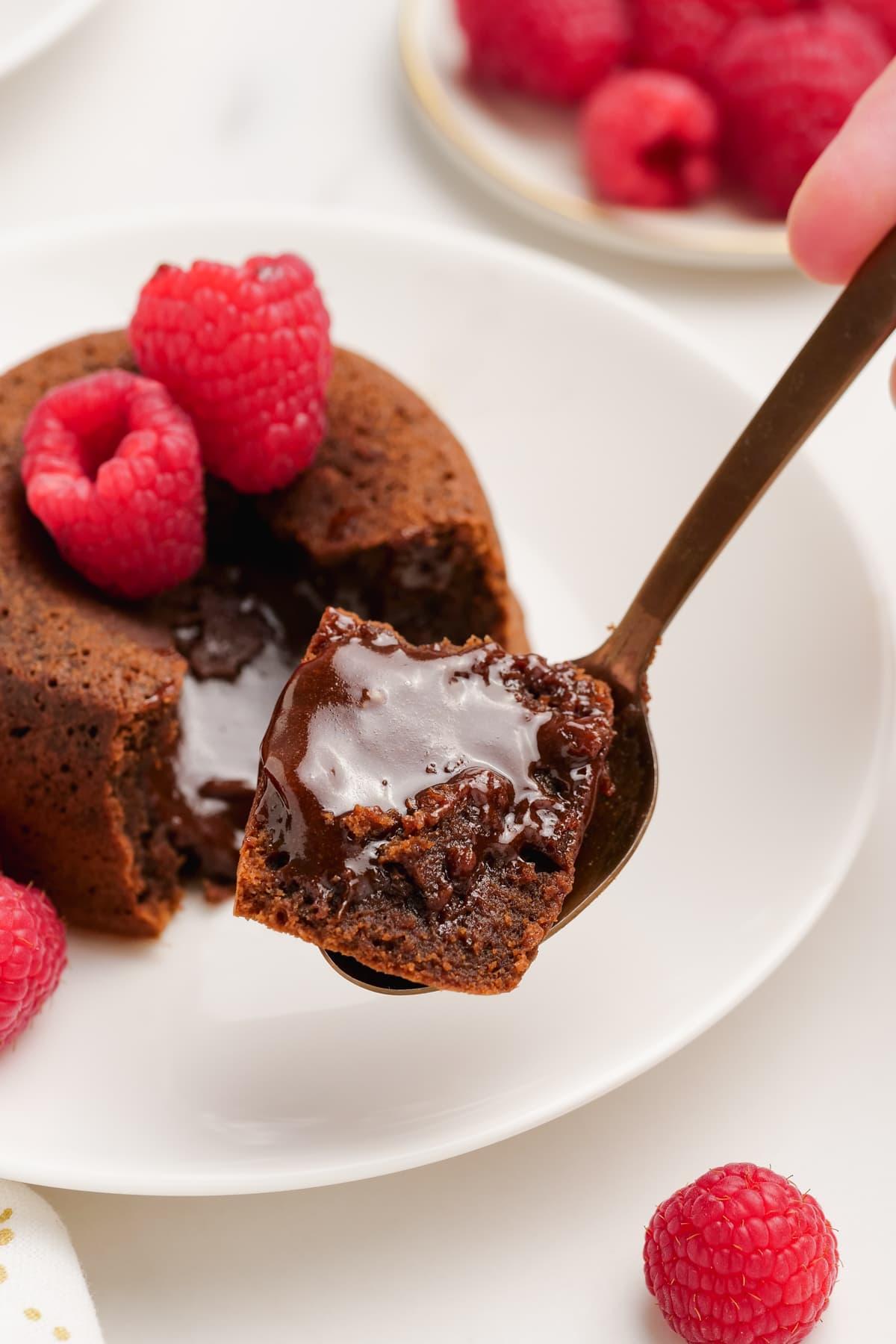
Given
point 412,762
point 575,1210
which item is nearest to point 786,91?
point 412,762

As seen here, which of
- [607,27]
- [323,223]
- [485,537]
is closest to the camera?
[485,537]

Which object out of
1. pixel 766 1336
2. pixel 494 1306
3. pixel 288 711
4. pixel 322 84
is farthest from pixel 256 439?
pixel 322 84

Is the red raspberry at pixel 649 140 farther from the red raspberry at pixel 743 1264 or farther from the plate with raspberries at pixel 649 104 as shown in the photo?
the red raspberry at pixel 743 1264

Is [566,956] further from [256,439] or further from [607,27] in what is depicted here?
[607,27]

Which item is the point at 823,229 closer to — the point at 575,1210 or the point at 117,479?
the point at 117,479

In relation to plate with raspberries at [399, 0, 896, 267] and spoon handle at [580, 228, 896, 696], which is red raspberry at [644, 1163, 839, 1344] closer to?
spoon handle at [580, 228, 896, 696]

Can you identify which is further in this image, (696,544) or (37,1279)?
(696,544)

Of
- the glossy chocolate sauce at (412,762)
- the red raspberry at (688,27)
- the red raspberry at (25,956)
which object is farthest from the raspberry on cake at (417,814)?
the red raspberry at (688,27)
